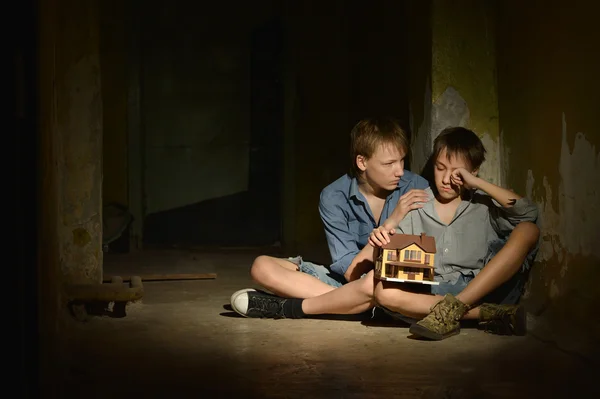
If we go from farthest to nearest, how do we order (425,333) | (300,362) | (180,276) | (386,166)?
(180,276)
(386,166)
(425,333)
(300,362)

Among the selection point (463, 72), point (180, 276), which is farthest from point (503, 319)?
point (180, 276)

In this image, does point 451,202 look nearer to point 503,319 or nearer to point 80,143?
point 503,319


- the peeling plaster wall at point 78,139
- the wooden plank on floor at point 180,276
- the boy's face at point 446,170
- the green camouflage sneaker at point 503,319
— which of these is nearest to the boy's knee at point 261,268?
the peeling plaster wall at point 78,139

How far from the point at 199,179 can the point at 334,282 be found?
413cm

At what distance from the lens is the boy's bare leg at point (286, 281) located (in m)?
4.66

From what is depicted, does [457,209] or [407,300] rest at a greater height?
[457,209]

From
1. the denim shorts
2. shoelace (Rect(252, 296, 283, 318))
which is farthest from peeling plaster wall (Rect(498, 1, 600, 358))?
shoelace (Rect(252, 296, 283, 318))

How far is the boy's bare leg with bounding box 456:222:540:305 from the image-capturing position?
4.16 m

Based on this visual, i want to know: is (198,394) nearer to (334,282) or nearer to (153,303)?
(334,282)

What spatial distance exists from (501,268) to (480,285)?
129 mm

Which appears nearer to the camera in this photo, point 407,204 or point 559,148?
point 559,148

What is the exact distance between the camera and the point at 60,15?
15.9ft

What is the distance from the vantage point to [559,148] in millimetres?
4133

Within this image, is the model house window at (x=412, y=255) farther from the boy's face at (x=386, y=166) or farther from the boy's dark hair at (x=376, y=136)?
the boy's dark hair at (x=376, y=136)
